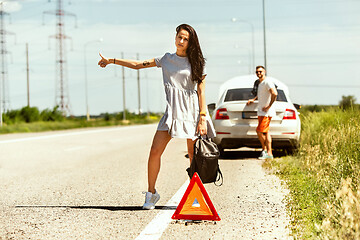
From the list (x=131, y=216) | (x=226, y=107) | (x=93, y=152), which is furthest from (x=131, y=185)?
(x=93, y=152)

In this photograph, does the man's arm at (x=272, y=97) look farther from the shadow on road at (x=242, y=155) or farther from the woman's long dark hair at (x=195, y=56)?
the woman's long dark hair at (x=195, y=56)

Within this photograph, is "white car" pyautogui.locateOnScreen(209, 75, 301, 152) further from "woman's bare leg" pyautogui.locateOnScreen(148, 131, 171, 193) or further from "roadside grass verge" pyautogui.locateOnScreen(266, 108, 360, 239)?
"woman's bare leg" pyautogui.locateOnScreen(148, 131, 171, 193)

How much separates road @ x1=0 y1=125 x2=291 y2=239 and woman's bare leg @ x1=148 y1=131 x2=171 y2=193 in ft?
1.13

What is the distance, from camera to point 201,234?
196 inches

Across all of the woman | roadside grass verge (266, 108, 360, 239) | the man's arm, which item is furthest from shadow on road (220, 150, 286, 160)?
the woman

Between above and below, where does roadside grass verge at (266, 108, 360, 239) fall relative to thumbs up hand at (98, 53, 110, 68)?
below

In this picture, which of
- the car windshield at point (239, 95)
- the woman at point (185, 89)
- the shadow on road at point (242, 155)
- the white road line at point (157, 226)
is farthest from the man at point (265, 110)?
the woman at point (185, 89)

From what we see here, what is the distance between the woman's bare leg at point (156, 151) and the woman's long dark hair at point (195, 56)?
705 mm

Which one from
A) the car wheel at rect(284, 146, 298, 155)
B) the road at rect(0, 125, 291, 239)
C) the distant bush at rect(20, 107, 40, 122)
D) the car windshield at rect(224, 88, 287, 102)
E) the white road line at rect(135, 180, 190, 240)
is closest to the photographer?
the white road line at rect(135, 180, 190, 240)

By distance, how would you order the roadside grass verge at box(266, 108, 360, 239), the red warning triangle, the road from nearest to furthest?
the roadside grass verge at box(266, 108, 360, 239)
the road
the red warning triangle

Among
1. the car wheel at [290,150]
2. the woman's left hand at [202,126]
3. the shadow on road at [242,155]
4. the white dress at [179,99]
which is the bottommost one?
the shadow on road at [242,155]

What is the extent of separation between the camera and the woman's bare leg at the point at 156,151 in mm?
6020

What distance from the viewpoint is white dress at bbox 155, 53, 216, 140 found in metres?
5.85

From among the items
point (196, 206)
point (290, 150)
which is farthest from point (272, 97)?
point (196, 206)
